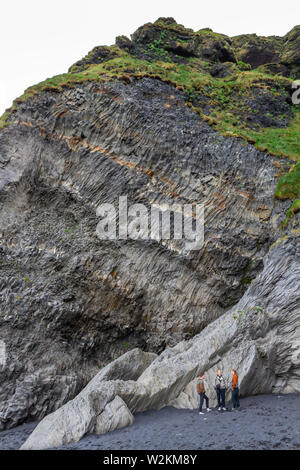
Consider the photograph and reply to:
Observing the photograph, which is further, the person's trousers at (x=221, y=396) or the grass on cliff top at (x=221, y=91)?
the grass on cliff top at (x=221, y=91)

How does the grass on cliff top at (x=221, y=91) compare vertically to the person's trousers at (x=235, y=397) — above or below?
above

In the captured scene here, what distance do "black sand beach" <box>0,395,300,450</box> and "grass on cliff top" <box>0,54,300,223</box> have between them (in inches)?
441

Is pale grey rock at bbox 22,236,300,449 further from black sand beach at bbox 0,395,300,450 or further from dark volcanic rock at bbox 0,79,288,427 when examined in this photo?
dark volcanic rock at bbox 0,79,288,427

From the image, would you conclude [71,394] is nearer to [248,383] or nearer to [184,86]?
[248,383]

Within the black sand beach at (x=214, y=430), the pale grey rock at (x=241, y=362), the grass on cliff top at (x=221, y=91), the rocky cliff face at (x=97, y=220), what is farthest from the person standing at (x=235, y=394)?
the grass on cliff top at (x=221, y=91)

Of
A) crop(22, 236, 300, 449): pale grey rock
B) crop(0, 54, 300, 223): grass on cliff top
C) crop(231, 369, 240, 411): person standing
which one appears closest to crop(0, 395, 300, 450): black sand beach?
crop(231, 369, 240, 411): person standing

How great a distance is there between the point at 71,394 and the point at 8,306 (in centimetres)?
652

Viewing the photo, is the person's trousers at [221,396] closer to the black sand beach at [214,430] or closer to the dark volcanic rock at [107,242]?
the black sand beach at [214,430]

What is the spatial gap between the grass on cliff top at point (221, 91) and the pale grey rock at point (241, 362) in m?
5.53

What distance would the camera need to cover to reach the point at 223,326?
55.6ft

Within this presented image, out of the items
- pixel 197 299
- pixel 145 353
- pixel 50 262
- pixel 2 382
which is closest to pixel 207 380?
pixel 145 353

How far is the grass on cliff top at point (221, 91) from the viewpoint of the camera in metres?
25.6

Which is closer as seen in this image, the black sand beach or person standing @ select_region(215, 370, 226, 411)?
the black sand beach

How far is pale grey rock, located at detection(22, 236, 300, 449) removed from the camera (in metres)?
13.9
